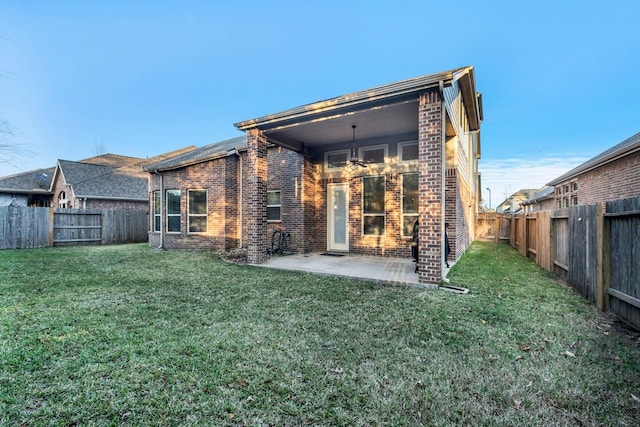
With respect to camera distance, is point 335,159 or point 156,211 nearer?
point 335,159

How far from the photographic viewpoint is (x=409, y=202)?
8484mm

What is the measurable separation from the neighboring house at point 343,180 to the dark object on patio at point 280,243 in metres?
0.23

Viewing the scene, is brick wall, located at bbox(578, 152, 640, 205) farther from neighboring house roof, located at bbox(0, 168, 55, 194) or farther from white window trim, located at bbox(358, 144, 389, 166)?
neighboring house roof, located at bbox(0, 168, 55, 194)

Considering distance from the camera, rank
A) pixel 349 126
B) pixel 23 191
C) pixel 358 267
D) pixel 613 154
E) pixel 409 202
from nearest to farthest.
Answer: pixel 358 267, pixel 349 126, pixel 409 202, pixel 613 154, pixel 23 191

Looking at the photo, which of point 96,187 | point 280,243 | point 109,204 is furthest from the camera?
point 109,204

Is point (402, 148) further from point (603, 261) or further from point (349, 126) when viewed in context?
point (603, 261)

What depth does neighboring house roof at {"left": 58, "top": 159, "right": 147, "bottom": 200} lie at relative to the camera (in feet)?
54.2

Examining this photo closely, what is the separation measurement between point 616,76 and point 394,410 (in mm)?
25064

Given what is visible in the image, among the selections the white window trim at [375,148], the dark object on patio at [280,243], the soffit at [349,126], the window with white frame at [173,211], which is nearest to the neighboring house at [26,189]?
the window with white frame at [173,211]

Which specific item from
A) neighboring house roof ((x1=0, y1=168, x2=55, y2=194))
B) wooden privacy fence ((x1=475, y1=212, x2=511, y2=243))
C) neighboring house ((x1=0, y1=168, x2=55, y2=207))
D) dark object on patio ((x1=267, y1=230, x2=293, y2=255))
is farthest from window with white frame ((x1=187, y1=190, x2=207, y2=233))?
neighboring house roof ((x1=0, y1=168, x2=55, y2=194))

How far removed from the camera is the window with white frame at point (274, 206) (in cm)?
1029

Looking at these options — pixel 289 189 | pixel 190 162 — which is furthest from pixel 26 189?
pixel 289 189

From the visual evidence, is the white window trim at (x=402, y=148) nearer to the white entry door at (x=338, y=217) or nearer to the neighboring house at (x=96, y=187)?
the white entry door at (x=338, y=217)

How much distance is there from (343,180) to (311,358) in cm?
740
